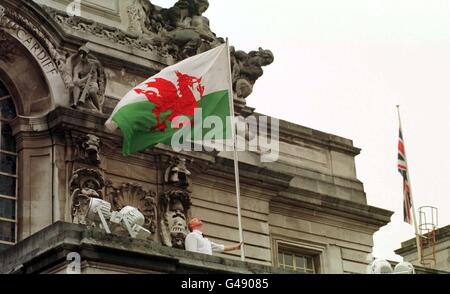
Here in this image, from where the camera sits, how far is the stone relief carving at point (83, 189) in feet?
91.4

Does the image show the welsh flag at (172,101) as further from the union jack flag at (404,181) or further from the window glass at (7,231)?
the union jack flag at (404,181)

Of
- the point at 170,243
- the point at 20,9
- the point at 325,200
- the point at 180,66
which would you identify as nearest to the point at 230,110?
the point at 180,66

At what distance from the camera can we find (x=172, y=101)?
27969mm

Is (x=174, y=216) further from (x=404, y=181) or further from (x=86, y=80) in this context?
(x=404, y=181)

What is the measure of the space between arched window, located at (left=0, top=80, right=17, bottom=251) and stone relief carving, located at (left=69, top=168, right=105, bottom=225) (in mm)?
1377

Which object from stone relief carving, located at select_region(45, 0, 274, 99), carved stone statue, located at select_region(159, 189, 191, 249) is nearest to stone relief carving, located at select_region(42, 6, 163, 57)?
stone relief carving, located at select_region(45, 0, 274, 99)

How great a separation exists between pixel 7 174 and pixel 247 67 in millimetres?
8364

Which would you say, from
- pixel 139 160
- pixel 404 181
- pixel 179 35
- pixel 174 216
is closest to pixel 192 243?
pixel 174 216

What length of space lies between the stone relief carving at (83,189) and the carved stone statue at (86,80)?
5.48 feet

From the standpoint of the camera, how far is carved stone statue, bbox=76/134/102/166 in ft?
93.7

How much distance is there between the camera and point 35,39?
29156mm

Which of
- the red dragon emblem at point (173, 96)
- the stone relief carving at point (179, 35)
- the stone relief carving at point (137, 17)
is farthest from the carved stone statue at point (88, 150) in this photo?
the stone relief carving at point (137, 17)
